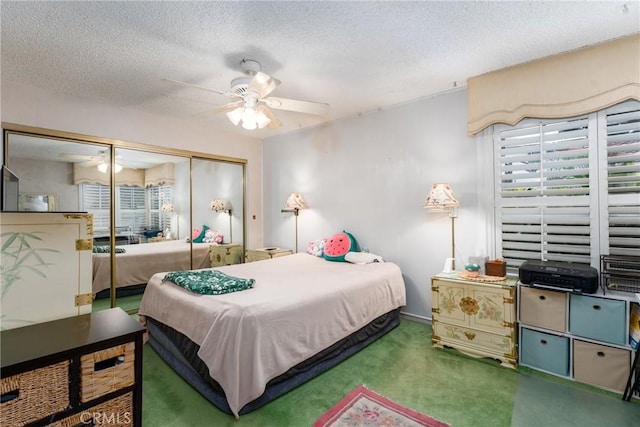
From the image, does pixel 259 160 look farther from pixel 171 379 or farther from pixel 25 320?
pixel 25 320

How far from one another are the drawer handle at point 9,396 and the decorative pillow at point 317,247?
3.12 m

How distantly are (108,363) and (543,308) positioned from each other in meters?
2.87

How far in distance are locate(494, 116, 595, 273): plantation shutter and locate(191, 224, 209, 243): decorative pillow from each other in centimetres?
377

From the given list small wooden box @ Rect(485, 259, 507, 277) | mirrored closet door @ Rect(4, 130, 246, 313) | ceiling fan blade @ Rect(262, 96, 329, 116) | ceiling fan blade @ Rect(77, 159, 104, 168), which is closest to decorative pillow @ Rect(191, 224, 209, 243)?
mirrored closet door @ Rect(4, 130, 246, 313)

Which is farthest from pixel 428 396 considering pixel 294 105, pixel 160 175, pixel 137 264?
pixel 160 175

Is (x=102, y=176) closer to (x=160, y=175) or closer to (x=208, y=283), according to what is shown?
(x=160, y=175)

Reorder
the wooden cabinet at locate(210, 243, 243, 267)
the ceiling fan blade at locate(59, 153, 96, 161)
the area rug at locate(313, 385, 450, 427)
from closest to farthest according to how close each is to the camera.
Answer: the area rug at locate(313, 385, 450, 427) → the ceiling fan blade at locate(59, 153, 96, 161) → the wooden cabinet at locate(210, 243, 243, 267)

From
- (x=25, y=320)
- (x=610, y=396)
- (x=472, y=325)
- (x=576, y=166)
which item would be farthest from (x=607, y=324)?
(x=25, y=320)

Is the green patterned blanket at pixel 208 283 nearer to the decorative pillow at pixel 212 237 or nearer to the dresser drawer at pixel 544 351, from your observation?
the decorative pillow at pixel 212 237

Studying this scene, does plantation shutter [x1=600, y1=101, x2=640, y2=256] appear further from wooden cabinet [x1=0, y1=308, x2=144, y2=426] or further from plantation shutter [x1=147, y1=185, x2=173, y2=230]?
plantation shutter [x1=147, y1=185, x2=173, y2=230]

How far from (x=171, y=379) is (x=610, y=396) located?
10.3ft

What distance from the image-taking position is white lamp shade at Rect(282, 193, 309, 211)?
14.3 ft

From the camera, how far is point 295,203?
14.3ft

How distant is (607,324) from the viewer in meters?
2.09
